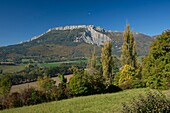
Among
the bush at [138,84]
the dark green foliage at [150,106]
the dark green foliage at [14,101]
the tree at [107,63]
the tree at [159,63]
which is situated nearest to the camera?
the dark green foliage at [150,106]

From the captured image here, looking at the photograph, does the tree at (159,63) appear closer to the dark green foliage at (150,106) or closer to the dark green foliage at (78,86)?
the dark green foliage at (78,86)

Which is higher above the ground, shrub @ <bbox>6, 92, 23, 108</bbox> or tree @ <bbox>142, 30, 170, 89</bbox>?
tree @ <bbox>142, 30, 170, 89</bbox>

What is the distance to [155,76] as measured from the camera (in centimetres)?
3391

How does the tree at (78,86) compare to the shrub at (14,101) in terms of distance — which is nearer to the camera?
the shrub at (14,101)

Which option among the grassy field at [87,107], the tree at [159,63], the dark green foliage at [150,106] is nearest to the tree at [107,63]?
the tree at [159,63]

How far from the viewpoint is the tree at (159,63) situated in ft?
106

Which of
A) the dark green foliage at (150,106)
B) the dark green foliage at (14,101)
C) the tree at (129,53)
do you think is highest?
the tree at (129,53)

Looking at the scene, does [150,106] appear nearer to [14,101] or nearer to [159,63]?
[14,101]

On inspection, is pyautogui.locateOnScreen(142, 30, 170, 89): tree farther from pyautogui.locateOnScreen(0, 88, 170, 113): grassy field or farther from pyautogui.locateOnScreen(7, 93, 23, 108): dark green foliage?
pyautogui.locateOnScreen(7, 93, 23, 108): dark green foliage

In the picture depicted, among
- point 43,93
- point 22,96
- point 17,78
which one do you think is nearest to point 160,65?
point 43,93

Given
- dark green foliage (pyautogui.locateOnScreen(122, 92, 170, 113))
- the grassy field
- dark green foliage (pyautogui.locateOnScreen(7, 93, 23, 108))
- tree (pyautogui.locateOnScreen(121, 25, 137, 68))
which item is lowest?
dark green foliage (pyautogui.locateOnScreen(7, 93, 23, 108))

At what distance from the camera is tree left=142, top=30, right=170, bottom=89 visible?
32406mm

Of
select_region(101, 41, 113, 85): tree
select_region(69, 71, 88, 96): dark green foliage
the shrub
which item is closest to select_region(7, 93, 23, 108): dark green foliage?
the shrub

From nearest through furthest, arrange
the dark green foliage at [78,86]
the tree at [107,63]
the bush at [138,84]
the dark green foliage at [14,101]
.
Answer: the dark green foliage at [14,101], the dark green foliage at [78,86], the bush at [138,84], the tree at [107,63]
